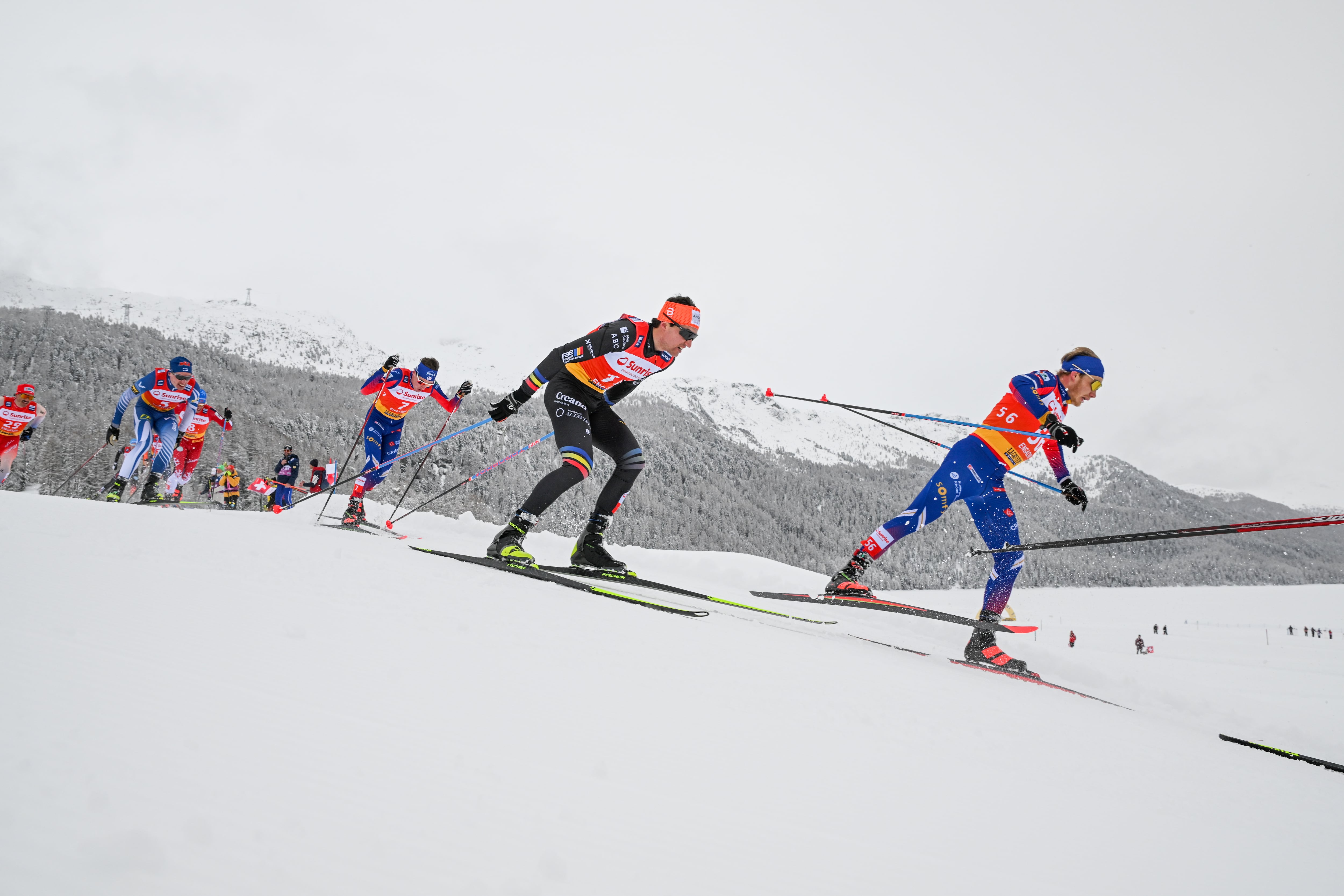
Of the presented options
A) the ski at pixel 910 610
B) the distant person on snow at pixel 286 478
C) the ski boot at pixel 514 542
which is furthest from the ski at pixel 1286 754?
the distant person on snow at pixel 286 478

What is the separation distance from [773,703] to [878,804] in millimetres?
628

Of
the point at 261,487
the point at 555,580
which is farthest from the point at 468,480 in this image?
the point at 261,487

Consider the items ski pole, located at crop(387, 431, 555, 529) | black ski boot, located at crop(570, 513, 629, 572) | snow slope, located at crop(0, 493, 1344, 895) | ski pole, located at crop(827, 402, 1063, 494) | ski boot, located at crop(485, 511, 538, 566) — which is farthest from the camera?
ski pole, located at crop(387, 431, 555, 529)

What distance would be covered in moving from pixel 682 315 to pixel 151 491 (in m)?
8.12

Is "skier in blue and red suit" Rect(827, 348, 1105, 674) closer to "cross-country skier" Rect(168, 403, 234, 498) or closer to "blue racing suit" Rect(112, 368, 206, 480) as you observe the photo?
"blue racing suit" Rect(112, 368, 206, 480)

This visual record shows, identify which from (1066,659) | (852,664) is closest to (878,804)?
(852,664)

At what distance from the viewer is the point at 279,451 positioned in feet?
163

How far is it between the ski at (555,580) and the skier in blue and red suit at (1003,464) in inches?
75.6

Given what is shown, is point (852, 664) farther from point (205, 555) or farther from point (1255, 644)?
point (1255, 644)

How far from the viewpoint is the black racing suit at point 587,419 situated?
4695 millimetres

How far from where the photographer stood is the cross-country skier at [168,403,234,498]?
376 inches

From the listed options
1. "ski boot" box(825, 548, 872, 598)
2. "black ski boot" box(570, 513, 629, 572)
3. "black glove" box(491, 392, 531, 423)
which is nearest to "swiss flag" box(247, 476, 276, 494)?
"black glove" box(491, 392, 531, 423)

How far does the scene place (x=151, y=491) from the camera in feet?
28.1

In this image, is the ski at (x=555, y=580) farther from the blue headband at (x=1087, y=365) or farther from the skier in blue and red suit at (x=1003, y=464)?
the blue headband at (x=1087, y=365)
